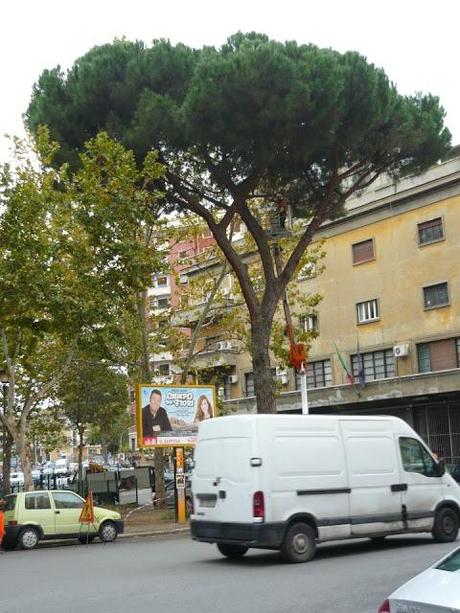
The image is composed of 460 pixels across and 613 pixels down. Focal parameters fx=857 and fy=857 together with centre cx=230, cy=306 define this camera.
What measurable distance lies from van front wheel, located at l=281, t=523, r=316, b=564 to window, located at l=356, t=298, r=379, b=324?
27.9 m

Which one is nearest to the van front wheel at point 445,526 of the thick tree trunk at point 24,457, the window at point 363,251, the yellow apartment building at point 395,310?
the thick tree trunk at point 24,457

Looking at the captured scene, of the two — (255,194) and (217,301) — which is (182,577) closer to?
(255,194)

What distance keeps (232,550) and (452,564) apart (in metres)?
8.59

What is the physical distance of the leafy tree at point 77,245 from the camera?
20359 mm

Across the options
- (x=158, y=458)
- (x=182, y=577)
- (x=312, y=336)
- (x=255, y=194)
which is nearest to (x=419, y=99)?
(x=255, y=194)

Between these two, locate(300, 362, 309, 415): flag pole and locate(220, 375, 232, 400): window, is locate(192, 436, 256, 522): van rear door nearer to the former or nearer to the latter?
locate(300, 362, 309, 415): flag pole

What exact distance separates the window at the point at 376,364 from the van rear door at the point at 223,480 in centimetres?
2688

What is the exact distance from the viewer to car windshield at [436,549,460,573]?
5.57m

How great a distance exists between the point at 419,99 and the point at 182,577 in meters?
17.2

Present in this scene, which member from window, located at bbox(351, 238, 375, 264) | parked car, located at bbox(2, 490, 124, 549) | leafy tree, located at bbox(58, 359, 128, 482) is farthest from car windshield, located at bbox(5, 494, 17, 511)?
window, located at bbox(351, 238, 375, 264)

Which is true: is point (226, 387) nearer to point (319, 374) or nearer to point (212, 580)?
point (319, 374)

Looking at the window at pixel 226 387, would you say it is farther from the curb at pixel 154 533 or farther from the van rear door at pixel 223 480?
the van rear door at pixel 223 480

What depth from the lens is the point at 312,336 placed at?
29531 millimetres

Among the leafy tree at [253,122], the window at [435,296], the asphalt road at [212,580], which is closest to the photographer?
the asphalt road at [212,580]
